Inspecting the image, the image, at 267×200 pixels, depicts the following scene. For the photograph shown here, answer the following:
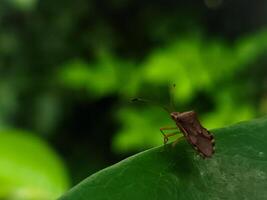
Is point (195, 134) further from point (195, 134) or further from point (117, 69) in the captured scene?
point (117, 69)

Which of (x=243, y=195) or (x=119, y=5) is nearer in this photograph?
(x=243, y=195)

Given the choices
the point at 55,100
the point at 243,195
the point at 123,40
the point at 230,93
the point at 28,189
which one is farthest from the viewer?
the point at 123,40

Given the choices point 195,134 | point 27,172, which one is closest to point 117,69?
point 27,172

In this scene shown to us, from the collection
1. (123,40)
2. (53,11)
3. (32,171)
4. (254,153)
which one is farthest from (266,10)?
(254,153)

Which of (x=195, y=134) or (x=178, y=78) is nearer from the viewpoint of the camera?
(x=195, y=134)

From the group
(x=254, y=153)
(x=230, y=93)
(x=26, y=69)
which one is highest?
(x=26, y=69)

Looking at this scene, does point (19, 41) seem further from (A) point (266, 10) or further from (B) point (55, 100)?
(A) point (266, 10)

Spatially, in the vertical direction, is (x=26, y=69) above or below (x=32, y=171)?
above

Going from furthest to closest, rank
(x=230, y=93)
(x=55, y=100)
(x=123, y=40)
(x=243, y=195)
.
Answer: (x=123, y=40) → (x=55, y=100) → (x=230, y=93) → (x=243, y=195)
